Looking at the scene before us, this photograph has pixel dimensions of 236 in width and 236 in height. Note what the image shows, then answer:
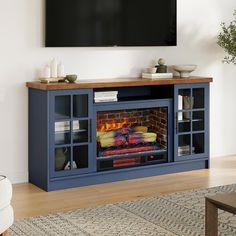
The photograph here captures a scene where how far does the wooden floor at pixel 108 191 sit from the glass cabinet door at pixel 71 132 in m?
0.21

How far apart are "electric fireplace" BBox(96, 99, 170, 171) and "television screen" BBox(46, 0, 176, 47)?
0.66 metres

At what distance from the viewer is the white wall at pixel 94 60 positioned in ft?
17.3

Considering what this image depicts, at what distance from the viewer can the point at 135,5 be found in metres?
5.79

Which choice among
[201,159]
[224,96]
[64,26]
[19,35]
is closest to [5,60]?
[19,35]

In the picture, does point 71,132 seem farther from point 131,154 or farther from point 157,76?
point 157,76

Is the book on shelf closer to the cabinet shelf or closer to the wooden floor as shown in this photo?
the cabinet shelf

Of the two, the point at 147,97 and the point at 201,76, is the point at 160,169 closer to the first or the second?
the point at 147,97

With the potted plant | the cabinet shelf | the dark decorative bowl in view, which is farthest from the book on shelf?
the potted plant

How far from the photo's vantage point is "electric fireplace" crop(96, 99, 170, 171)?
5484mm

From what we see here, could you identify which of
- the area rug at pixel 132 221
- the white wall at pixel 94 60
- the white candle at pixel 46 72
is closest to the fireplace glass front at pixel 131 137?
the white wall at pixel 94 60

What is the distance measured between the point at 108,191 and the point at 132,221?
0.86 m

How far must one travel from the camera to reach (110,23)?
18.5 feet

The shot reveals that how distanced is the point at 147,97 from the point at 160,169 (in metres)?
Answer: 0.67

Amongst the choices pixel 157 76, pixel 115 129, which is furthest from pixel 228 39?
pixel 115 129
